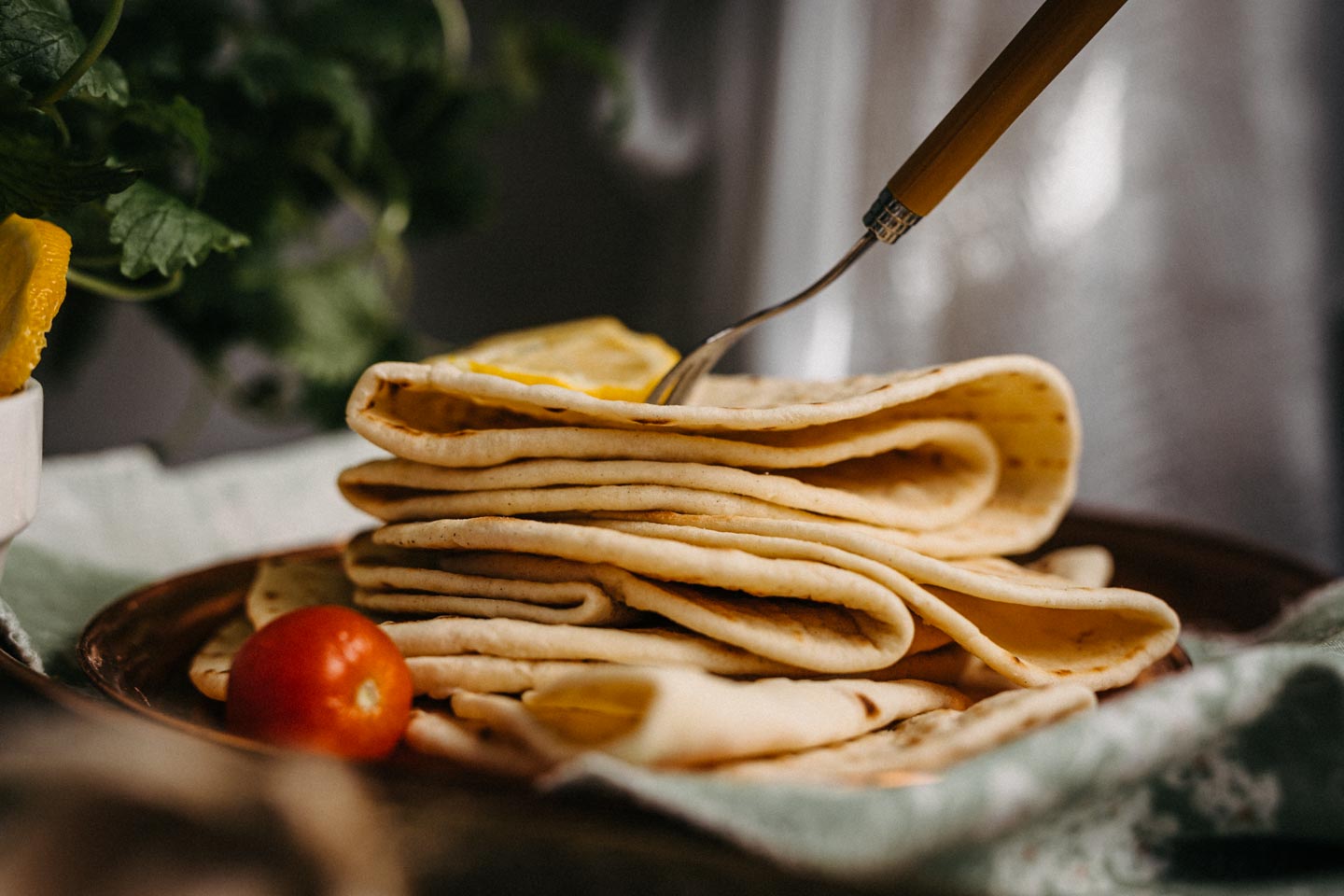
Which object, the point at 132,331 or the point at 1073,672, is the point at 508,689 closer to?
the point at 1073,672

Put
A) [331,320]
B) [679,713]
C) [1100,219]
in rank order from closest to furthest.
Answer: [679,713]
[331,320]
[1100,219]

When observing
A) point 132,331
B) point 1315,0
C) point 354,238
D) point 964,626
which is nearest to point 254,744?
point 964,626

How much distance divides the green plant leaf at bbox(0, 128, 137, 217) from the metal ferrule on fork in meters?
0.49

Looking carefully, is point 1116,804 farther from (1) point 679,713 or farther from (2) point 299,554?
(2) point 299,554

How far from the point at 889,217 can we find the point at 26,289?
549 mm

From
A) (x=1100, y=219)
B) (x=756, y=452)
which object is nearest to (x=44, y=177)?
(x=756, y=452)

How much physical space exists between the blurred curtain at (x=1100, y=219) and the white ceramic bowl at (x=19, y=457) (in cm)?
141

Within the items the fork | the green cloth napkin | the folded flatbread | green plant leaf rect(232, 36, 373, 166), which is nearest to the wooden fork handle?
the fork

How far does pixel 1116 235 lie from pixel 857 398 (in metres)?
1.30

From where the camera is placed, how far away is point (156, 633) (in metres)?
0.74

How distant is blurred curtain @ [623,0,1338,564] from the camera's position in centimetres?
170

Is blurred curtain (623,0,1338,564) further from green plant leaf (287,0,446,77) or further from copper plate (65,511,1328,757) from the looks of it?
copper plate (65,511,1328,757)

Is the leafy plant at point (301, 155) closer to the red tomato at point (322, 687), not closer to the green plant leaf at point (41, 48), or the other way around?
the green plant leaf at point (41, 48)

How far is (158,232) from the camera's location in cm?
70
